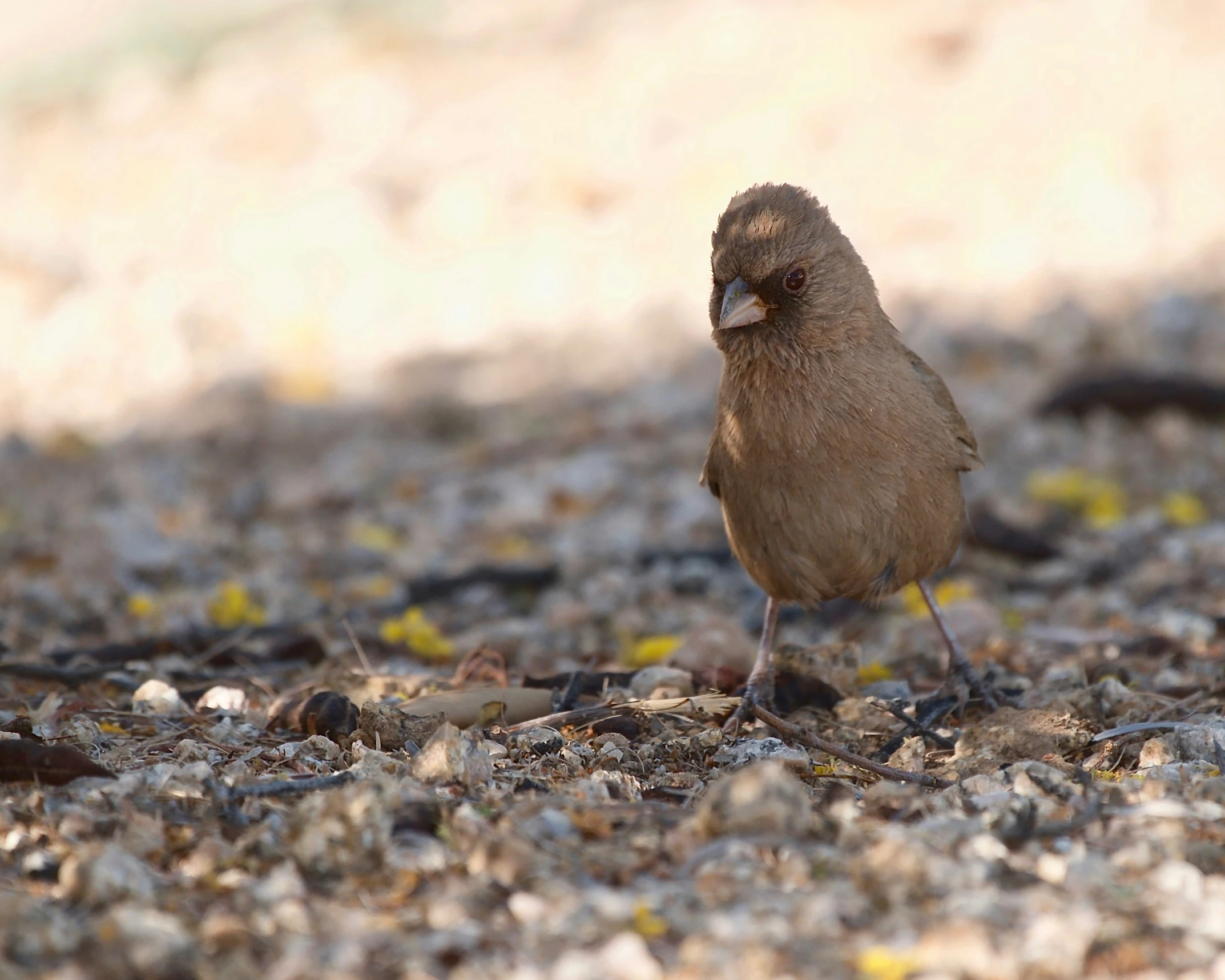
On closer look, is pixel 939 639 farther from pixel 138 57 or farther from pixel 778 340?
pixel 138 57

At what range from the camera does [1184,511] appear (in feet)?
18.9

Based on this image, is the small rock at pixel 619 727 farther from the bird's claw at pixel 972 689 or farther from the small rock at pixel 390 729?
the bird's claw at pixel 972 689

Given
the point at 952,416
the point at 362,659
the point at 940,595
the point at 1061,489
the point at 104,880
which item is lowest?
the point at 940,595

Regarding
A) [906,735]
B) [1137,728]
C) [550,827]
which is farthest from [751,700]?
[550,827]

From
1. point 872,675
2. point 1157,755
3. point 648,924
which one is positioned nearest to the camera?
point 648,924

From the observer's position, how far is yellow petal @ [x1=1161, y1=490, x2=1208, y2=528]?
5738 millimetres

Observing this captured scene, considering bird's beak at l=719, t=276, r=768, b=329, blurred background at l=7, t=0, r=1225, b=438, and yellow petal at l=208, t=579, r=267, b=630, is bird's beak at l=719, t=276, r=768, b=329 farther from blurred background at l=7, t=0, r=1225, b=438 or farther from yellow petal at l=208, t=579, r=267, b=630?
blurred background at l=7, t=0, r=1225, b=438

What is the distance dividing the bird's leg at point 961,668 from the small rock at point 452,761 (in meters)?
1.61

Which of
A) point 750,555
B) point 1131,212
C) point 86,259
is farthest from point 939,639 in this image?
point 86,259

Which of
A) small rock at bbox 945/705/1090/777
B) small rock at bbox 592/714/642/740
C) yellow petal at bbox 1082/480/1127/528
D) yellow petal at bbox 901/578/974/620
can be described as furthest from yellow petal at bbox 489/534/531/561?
small rock at bbox 945/705/1090/777

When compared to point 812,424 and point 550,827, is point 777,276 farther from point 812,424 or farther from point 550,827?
point 550,827

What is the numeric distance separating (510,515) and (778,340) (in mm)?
2616

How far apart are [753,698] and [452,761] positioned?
1.18 m

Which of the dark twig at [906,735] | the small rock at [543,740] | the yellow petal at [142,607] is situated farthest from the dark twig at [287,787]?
the yellow petal at [142,607]
